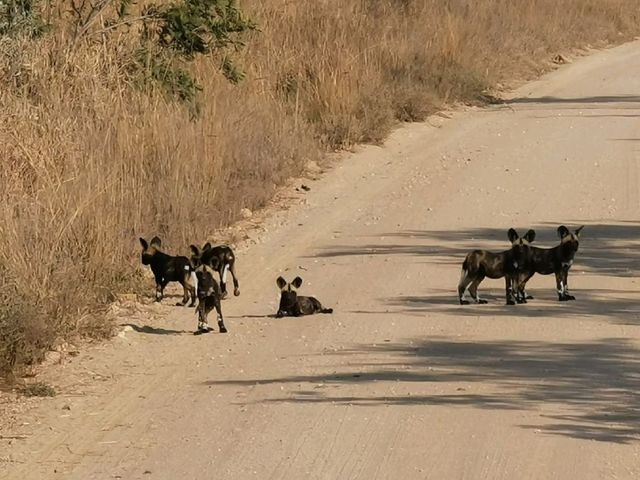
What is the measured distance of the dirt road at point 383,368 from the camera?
7246mm

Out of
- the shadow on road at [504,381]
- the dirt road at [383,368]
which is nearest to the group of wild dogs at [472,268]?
the dirt road at [383,368]

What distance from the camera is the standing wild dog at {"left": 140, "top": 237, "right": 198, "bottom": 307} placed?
10570 millimetres

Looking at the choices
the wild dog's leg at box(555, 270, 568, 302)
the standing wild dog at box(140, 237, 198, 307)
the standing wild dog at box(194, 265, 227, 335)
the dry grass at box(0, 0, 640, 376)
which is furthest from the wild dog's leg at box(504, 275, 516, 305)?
the dry grass at box(0, 0, 640, 376)

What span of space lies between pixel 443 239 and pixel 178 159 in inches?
93.5

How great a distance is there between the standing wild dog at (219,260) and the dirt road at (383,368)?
15 cm

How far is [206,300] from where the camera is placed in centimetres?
980

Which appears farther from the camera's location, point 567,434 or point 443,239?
point 443,239

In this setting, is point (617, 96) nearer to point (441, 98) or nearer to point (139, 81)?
point (441, 98)

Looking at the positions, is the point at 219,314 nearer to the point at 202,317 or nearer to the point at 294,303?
the point at 202,317

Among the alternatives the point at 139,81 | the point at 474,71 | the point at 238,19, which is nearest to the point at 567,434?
the point at 139,81

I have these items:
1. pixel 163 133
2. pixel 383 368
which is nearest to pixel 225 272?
pixel 383 368

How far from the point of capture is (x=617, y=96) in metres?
23.8

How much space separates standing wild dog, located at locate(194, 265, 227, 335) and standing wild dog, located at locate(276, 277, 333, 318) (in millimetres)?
525

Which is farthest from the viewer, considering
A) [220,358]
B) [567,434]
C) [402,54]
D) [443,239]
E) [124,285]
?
[402,54]
